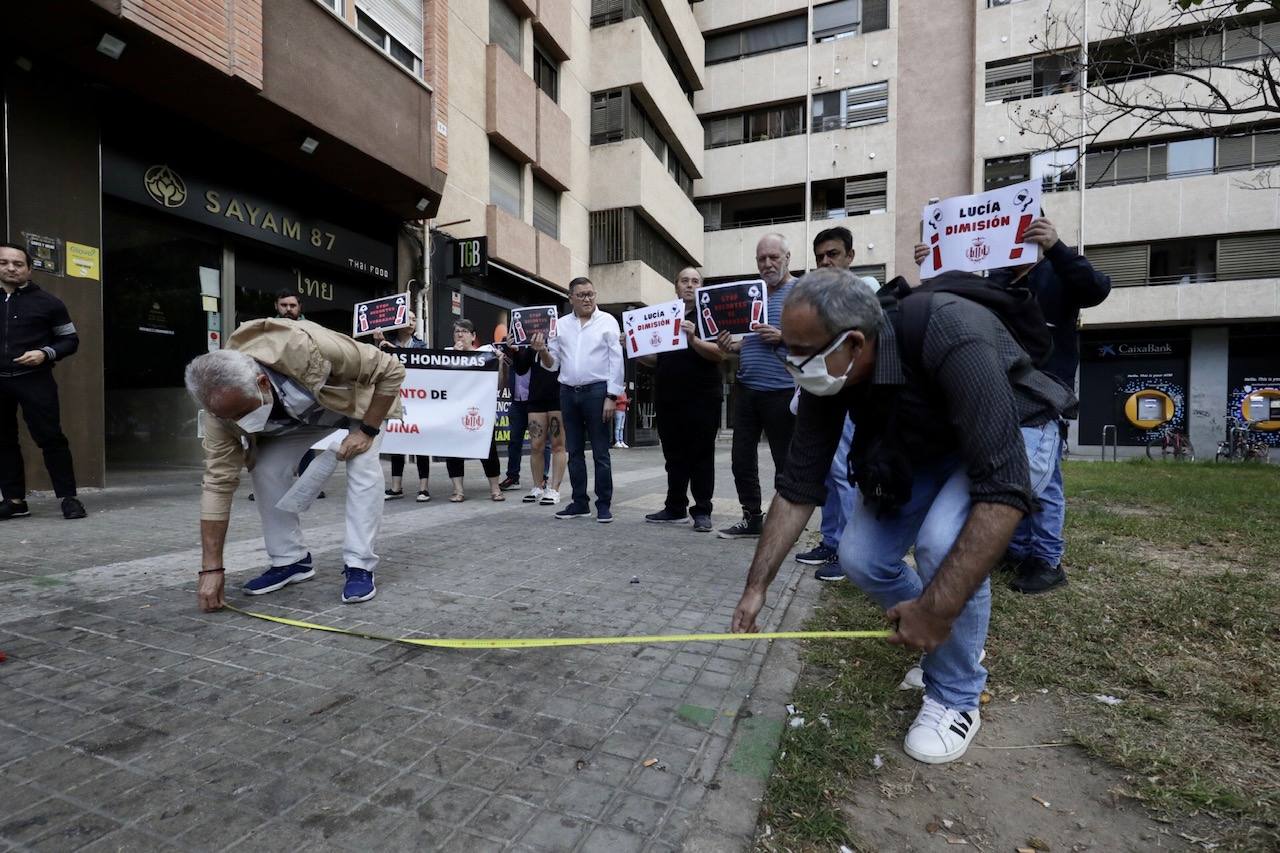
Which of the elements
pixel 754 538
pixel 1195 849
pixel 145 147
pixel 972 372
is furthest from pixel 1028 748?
pixel 145 147

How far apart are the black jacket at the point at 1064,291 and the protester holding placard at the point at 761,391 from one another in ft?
4.83

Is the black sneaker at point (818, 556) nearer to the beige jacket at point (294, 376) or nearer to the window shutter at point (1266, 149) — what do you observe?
the beige jacket at point (294, 376)

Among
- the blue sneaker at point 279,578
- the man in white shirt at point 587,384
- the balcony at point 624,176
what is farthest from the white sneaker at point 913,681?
the balcony at point 624,176

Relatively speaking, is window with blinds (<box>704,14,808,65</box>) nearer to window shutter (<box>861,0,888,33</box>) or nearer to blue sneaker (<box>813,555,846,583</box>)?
window shutter (<box>861,0,888,33</box>)

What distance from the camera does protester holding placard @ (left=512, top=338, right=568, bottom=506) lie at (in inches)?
263

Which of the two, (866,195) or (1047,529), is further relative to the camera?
(866,195)

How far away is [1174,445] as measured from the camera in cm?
1936

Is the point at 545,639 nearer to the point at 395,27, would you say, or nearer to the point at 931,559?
the point at 931,559

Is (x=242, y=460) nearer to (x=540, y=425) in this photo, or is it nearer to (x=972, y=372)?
(x=972, y=372)

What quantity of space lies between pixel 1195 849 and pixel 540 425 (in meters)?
5.82

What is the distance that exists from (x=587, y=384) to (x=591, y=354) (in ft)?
0.83

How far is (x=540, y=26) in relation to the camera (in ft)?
50.4

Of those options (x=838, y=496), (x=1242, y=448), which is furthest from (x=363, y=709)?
(x=1242, y=448)

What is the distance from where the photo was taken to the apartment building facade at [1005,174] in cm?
1997
